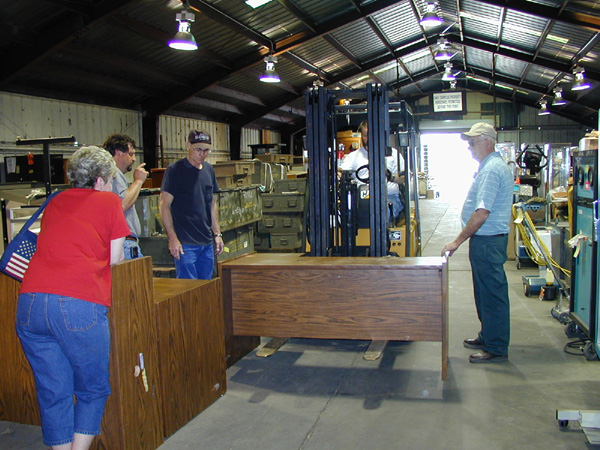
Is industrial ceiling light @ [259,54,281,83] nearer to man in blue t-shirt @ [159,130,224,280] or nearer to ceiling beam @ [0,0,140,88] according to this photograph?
ceiling beam @ [0,0,140,88]

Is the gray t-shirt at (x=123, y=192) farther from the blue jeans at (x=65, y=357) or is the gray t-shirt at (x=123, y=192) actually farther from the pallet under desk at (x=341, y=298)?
the blue jeans at (x=65, y=357)

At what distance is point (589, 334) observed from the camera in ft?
15.5

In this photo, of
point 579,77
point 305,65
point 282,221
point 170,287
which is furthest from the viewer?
point 305,65

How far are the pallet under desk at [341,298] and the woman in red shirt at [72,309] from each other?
6.61 ft

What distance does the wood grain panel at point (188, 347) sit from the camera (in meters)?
3.57

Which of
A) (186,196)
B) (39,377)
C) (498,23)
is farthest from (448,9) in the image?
(39,377)

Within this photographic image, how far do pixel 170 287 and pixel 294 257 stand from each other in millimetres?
1603

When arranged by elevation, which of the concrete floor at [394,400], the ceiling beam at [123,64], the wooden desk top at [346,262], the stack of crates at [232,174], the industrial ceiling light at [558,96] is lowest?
the concrete floor at [394,400]

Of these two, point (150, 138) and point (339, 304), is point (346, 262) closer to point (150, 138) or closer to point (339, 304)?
point (339, 304)

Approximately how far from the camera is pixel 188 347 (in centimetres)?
379

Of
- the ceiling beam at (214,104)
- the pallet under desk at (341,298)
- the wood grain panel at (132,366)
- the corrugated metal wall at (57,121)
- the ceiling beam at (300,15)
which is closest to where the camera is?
the wood grain panel at (132,366)

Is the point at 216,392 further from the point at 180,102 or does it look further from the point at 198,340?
the point at 180,102

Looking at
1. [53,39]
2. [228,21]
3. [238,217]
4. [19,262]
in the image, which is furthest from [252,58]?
[19,262]

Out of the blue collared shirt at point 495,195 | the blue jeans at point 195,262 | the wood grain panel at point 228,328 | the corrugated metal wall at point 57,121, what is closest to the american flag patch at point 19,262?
the wood grain panel at point 228,328
